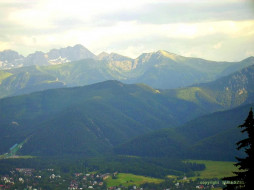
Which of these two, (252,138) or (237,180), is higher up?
(252,138)

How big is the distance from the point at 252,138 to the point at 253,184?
413cm

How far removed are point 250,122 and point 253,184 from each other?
5.58 meters

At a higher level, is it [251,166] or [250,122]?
[250,122]

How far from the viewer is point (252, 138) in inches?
1743

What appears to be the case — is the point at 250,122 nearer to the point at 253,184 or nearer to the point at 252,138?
the point at 252,138

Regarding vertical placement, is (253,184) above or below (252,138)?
below

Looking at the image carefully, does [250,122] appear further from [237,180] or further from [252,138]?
[237,180]

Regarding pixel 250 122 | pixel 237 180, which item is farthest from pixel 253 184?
pixel 250 122

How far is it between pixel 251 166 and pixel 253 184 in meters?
1.68

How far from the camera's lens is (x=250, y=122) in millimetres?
44438

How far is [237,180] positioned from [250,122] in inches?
215

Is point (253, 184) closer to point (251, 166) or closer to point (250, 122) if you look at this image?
point (251, 166)

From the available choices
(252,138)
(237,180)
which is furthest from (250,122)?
(237,180)

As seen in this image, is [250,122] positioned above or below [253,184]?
above
